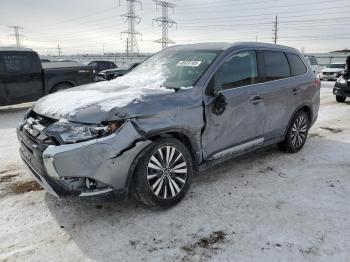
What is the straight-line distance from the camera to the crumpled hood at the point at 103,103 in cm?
324

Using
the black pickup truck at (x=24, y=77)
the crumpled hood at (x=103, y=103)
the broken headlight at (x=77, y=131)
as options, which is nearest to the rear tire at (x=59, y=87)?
the black pickup truck at (x=24, y=77)

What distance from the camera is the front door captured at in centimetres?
401

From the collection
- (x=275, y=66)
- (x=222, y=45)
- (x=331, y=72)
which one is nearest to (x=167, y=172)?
(x=222, y=45)

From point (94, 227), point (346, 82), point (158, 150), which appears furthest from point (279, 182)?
point (346, 82)

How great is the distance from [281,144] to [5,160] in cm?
436

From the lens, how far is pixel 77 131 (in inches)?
124

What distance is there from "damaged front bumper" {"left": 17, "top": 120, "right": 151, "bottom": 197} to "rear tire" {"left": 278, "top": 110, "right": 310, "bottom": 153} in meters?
3.00

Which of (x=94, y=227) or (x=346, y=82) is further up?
(x=346, y=82)

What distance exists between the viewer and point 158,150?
11.5 ft

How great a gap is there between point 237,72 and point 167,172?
166 centimetres

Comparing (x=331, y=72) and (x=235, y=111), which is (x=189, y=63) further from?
(x=331, y=72)

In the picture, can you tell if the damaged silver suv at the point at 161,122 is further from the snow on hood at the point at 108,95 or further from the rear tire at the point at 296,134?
the rear tire at the point at 296,134

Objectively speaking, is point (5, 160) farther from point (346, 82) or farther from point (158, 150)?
point (346, 82)

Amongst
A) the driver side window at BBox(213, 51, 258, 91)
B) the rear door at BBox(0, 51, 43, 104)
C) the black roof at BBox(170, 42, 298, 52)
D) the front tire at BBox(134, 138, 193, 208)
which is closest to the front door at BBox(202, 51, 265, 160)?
the driver side window at BBox(213, 51, 258, 91)
